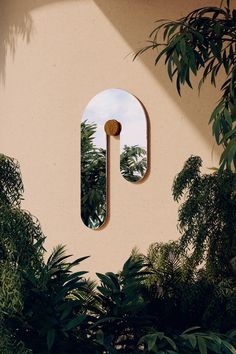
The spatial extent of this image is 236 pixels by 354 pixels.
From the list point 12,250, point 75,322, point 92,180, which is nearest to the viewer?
point 12,250

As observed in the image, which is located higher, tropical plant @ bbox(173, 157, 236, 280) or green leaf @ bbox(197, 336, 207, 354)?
tropical plant @ bbox(173, 157, 236, 280)

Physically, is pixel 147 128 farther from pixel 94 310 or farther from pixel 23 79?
pixel 94 310

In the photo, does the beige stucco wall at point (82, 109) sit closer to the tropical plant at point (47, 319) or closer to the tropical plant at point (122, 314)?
the tropical plant at point (122, 314)

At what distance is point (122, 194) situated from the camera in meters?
6.11

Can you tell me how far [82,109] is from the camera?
626cm

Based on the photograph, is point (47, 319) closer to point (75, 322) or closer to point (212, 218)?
point (75, 322)

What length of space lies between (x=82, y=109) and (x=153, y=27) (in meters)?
0.72

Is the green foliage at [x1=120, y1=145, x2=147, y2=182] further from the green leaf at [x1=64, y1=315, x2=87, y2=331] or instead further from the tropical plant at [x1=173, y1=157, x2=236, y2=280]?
the green leaf at [x1=64, y1=315, x2=87, y2=331]

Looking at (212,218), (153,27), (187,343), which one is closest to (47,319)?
(187,343)

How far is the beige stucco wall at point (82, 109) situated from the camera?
19.6 feet

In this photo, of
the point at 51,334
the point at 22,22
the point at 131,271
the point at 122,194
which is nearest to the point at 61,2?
the point at 22,22

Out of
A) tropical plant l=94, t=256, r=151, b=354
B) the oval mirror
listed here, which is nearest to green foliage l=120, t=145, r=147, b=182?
the oval mirror

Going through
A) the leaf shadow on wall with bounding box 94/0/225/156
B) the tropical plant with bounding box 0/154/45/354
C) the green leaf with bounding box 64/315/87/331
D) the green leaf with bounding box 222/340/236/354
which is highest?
the leaf shadow on wall with bounding box 94/0/225/156

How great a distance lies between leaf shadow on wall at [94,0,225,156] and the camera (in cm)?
589
